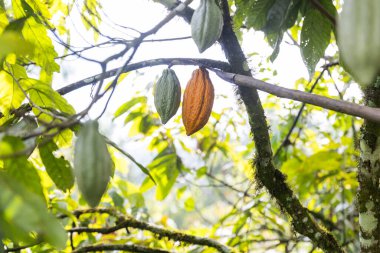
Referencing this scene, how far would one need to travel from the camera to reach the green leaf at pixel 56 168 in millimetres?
1239

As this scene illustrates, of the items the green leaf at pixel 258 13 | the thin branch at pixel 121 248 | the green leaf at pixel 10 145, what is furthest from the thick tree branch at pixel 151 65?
the thin branch at pixel 121 248

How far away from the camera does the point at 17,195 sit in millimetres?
693

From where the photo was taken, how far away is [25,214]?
664 mm

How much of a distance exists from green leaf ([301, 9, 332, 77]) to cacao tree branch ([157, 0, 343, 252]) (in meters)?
0.19

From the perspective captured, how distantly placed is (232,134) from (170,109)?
5.82 ft

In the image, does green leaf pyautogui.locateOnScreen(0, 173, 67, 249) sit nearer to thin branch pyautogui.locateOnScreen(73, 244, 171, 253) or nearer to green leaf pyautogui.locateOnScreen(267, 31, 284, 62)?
green leaf pyautogui.locateOnScreen(267, 31, 284, 62)

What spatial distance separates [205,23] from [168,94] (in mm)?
258

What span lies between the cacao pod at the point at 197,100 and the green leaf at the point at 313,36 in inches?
11.2

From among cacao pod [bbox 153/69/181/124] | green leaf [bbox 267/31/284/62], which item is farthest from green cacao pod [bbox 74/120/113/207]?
green leaf [bbox 267/31/284/62]

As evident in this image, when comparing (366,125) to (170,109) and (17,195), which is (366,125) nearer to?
(170,109)

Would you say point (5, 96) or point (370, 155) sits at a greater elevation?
point (370, 155)

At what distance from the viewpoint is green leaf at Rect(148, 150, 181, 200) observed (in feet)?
7.56

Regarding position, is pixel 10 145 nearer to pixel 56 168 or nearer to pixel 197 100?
pixel 56 168

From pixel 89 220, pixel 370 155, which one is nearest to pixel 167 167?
pixel 89 220
